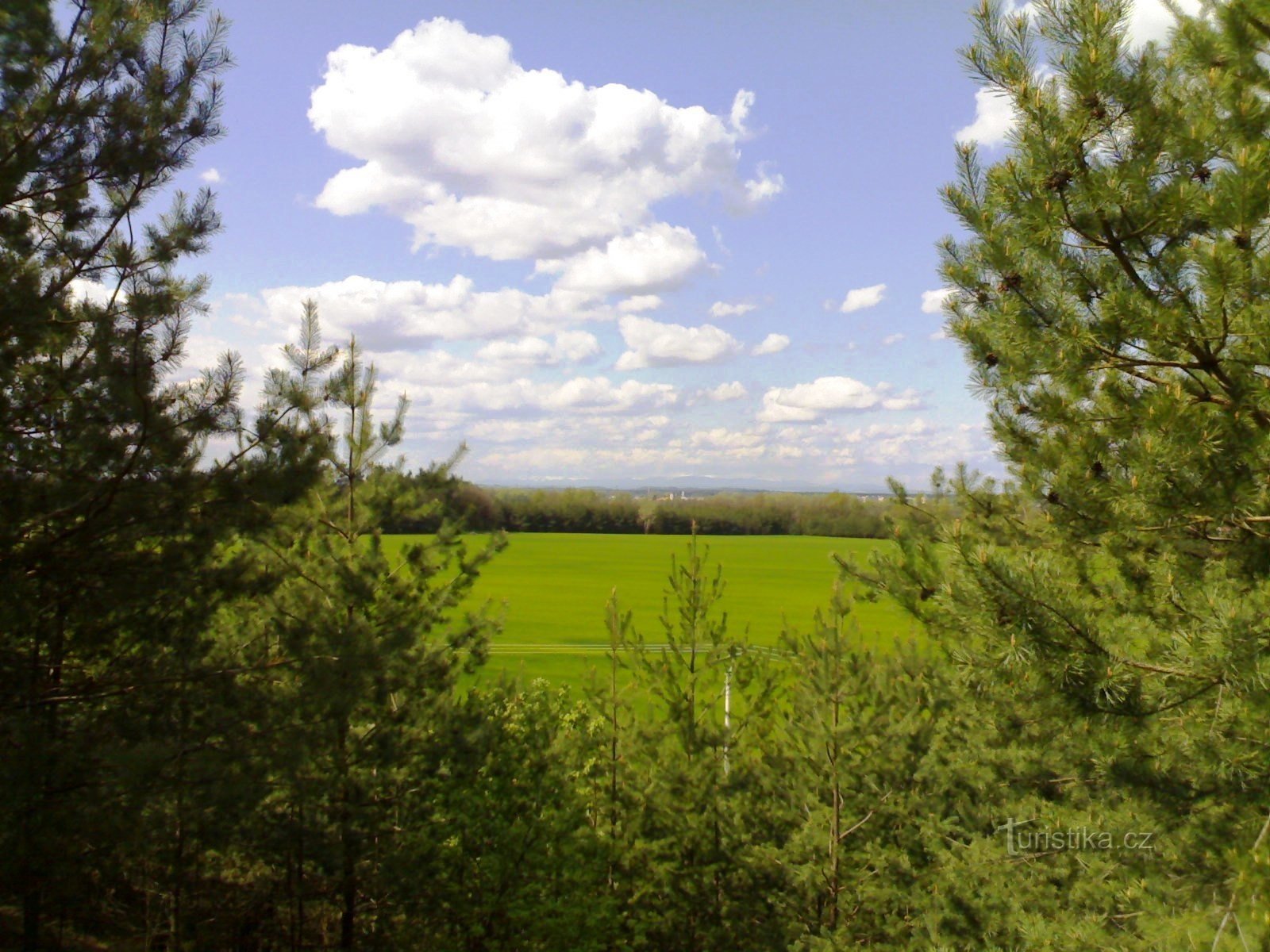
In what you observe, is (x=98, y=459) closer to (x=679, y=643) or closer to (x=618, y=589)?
(x=679, y=643)

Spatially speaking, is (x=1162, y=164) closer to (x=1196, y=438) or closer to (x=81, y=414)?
(x=1196, y=438)

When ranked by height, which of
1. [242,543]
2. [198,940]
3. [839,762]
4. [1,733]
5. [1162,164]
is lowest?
[198,940]

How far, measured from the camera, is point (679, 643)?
8898 millimetres

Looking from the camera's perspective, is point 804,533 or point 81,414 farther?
Answer: point 804,533

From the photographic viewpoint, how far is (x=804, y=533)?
77125 millimetres

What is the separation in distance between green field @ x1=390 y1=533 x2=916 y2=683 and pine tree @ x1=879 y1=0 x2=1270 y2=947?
1.20 meters

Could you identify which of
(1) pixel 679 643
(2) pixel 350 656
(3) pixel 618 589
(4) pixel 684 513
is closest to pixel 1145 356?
(2) pixel 350 656

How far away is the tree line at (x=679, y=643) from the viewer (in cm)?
361

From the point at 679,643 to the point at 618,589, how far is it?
7.80 metres

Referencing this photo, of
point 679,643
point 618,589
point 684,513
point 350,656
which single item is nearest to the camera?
point 350,656

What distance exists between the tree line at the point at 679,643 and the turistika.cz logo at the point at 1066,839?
0.03 metres

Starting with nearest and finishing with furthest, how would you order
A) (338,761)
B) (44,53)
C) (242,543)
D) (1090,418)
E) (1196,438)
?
1. (1196,438)
2. (1090,418)
3. (44,53)
4. (242,543)
5. (338,761)

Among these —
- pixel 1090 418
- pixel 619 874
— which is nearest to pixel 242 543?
pixel 619 874

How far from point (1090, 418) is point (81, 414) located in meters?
5.64
